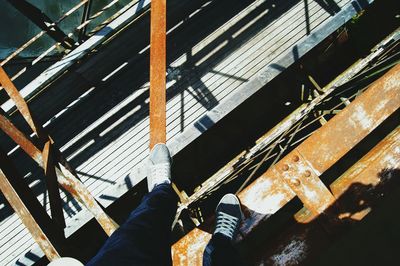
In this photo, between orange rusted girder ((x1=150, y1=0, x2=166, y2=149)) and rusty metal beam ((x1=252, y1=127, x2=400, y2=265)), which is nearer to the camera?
rusty metal beam ((x1=252, y1=127, x2=400, y2=265))

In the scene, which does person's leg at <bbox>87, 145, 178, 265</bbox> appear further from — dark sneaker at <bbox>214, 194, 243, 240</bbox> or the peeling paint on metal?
the peeling paint on metal

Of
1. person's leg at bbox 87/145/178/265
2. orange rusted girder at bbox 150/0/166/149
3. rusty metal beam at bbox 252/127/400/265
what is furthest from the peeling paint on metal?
person's leg at bbox 87/145/178/265

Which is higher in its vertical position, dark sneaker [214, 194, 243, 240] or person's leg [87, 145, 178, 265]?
person's leg [87, 145, 178, 265]

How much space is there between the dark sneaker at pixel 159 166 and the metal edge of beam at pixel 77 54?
3.16 metres

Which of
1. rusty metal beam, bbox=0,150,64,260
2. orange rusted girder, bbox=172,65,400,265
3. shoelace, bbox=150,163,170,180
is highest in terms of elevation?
rusty metal beam, bbox=0,150,64,260

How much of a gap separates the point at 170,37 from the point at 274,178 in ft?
17.3

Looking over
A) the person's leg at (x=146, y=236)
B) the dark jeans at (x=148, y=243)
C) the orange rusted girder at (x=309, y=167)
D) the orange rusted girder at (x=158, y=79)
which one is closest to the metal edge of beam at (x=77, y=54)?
the orange rusted girder at (x=158, y=79)

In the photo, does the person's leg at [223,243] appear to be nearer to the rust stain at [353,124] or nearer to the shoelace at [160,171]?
the rust stain at [353,124]

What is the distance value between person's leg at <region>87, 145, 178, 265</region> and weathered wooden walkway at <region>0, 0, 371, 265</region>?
10.8 ft

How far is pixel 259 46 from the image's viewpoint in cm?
655

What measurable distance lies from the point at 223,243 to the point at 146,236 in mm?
647

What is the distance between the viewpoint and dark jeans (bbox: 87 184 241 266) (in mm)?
2100

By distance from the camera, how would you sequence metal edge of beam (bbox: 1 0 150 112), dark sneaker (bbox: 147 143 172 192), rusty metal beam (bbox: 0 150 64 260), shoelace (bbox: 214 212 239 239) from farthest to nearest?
metal edge of beam (bbox: 1 0 150 112), dark sneaker (bbox: 147 143 172 192), rusty metal beam (bbox: 0 150 64 260), shoelace (bbox: 214 212 239 239)

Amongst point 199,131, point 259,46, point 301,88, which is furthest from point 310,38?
point 199,131
